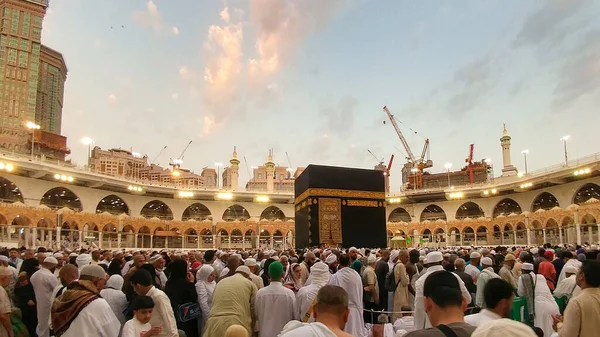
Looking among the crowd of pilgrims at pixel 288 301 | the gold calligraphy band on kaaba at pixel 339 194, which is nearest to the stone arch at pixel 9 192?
the gold calligraphy band on kaaba at pixel 339 194

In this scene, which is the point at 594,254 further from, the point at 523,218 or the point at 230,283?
the point at 523,218

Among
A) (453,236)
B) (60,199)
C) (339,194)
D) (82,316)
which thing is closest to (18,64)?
(60,199)

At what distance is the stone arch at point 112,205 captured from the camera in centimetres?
3422

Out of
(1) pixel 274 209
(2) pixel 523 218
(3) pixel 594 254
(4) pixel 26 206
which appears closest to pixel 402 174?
(1) pixel 274 209

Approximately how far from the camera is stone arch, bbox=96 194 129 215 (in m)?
34.2

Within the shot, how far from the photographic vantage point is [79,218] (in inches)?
1068

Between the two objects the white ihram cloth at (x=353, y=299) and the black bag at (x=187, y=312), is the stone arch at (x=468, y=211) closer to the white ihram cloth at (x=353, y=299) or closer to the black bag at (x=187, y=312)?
the white ihram cloth at (x=353, y=299)

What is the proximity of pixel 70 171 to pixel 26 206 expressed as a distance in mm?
3563

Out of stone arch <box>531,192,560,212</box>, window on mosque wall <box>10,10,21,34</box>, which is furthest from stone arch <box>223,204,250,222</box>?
window on mosque wall <box>10,10,21,34</box>

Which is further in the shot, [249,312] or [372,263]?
[372,263]

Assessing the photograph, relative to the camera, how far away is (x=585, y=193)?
30688 millimetres

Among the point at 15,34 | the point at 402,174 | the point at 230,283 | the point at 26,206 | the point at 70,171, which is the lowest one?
the point at 230,283

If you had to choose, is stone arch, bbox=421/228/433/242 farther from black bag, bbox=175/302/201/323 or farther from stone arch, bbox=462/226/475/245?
black bag, bbox=175/302/201/323

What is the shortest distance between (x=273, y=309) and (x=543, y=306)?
2835 mm
